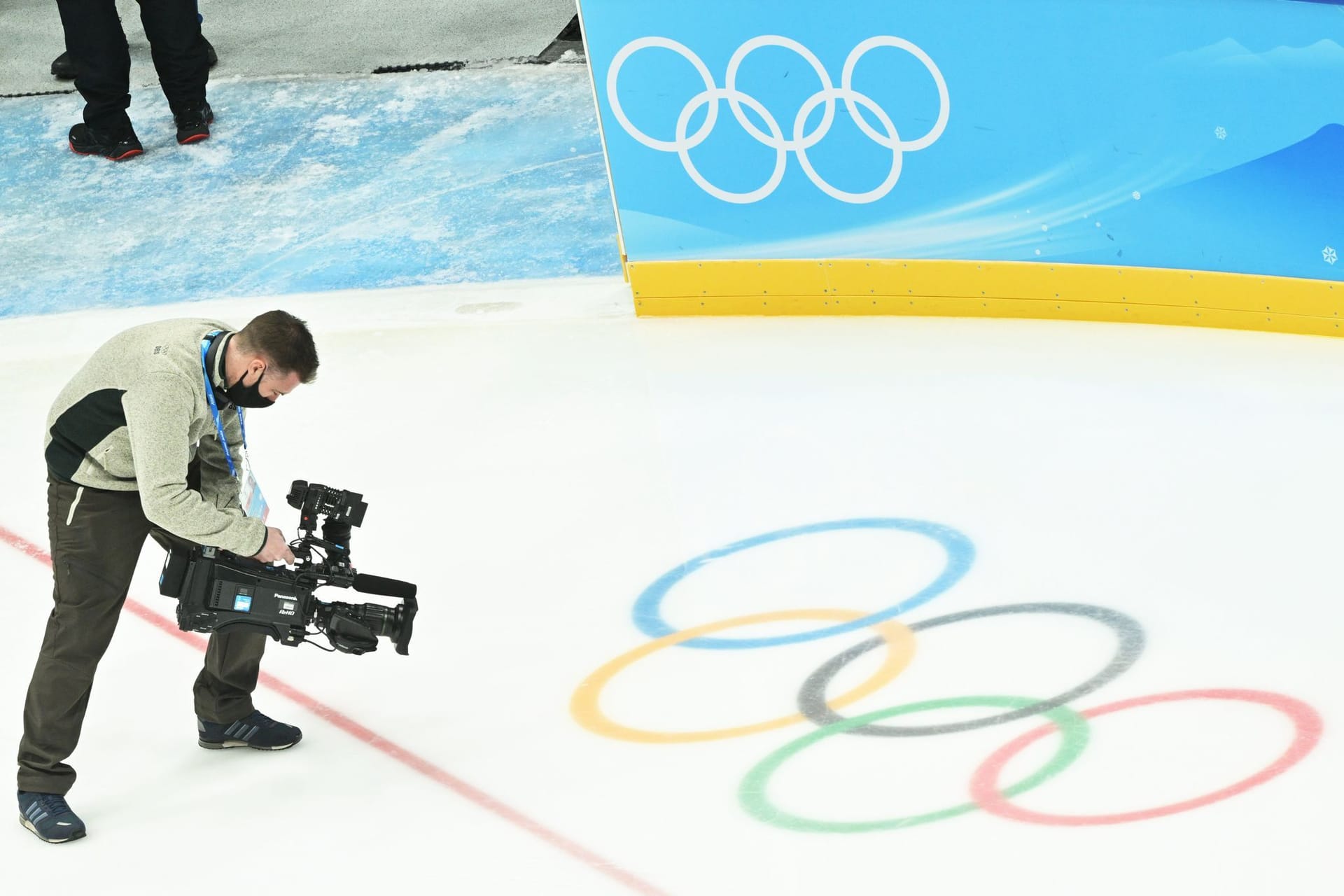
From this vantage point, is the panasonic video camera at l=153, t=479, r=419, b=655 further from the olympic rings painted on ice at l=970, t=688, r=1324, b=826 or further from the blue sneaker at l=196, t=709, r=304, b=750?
the olympic rings painted on ice at l=970, t=688, r=1324, b=826

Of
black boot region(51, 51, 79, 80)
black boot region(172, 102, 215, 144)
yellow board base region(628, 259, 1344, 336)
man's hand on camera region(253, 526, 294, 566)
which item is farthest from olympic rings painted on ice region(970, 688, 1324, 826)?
black boot region(51, 51, 79, 80)

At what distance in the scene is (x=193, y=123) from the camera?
10.6m

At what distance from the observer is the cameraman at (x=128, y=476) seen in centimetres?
364

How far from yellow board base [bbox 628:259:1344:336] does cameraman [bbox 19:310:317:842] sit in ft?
12.5

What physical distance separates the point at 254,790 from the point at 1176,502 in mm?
3006

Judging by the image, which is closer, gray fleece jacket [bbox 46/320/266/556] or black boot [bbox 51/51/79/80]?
gray fleece jacket [bbox 46/320/266/556]

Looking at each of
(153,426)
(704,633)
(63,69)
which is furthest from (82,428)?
(63,69)

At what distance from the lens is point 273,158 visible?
10.4m

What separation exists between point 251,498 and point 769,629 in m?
1.63

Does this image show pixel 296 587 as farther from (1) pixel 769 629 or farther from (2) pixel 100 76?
(2) pixel 100 76

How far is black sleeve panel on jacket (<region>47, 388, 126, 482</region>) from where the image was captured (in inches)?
147

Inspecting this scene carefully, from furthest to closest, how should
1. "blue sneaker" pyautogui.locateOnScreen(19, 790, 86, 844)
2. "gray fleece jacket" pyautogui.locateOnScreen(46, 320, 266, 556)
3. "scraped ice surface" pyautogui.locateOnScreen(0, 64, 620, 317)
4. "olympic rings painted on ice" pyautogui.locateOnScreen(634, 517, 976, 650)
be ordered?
"scraped ice surface" pyautogui.locateOnScreen(0, 64, 620, 317)
"olympic rings painted on ice" pyautogui.locateOnScreen(634, 517, 976, 650)
"blue sneaker" pyautogui.locateOnScreen(19, 790, 86, 844)
"gray fleece jacket" pyautogui.locateOnScreen(46, 320, 266, 556)

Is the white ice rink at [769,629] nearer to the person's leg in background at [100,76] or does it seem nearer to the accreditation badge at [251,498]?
the accreditation badge at [251,498]

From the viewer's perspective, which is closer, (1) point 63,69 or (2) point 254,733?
(2) point 254,733
